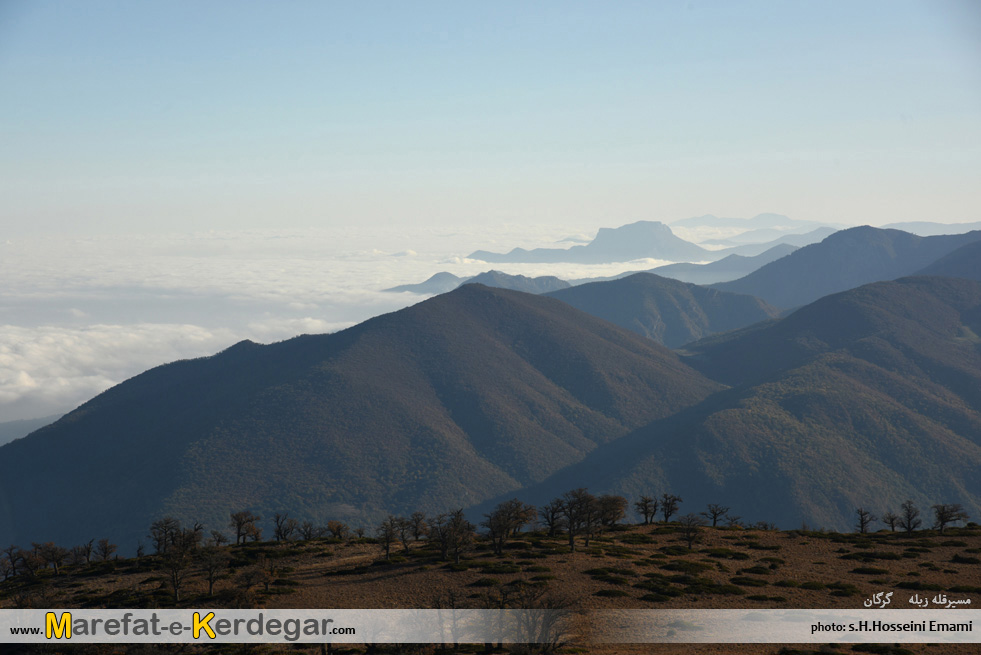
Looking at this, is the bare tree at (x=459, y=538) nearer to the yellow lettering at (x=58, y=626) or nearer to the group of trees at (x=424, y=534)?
the group of trees at (x=424, y=534)

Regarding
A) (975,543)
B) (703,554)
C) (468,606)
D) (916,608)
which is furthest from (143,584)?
(975,543)

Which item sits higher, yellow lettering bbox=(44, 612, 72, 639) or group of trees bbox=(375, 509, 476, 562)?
group of trees bbox=(375, 509, 476, 562)

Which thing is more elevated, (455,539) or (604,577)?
(455,539)

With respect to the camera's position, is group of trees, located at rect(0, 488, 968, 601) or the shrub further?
group of trees, located at rect(0, 488, 968, 601)

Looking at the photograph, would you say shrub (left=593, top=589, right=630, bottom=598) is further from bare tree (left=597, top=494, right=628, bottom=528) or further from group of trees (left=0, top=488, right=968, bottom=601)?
bare tree (left=597, top=494, right=628, bottom=528)

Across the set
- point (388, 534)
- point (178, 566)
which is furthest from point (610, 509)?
point (178, 566)

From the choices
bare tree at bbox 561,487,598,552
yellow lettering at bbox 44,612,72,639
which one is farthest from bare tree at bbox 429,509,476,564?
yellow lettering at bbox 44,612,72,639

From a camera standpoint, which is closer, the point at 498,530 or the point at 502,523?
the point at 498,530

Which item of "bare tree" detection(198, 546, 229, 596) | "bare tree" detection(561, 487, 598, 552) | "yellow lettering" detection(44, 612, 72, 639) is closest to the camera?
"yellow lettering" detection(44, 612, 72, 639)

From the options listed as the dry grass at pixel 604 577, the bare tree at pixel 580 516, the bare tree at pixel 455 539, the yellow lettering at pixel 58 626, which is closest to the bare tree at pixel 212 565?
the dry grass at pixel 604 577

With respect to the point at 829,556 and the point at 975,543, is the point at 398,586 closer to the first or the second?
the point at 829,556

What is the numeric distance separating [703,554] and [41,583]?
94235 millimetres

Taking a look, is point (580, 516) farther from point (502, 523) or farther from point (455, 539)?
point (455, 539)

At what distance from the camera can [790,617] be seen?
75938 millimetres
